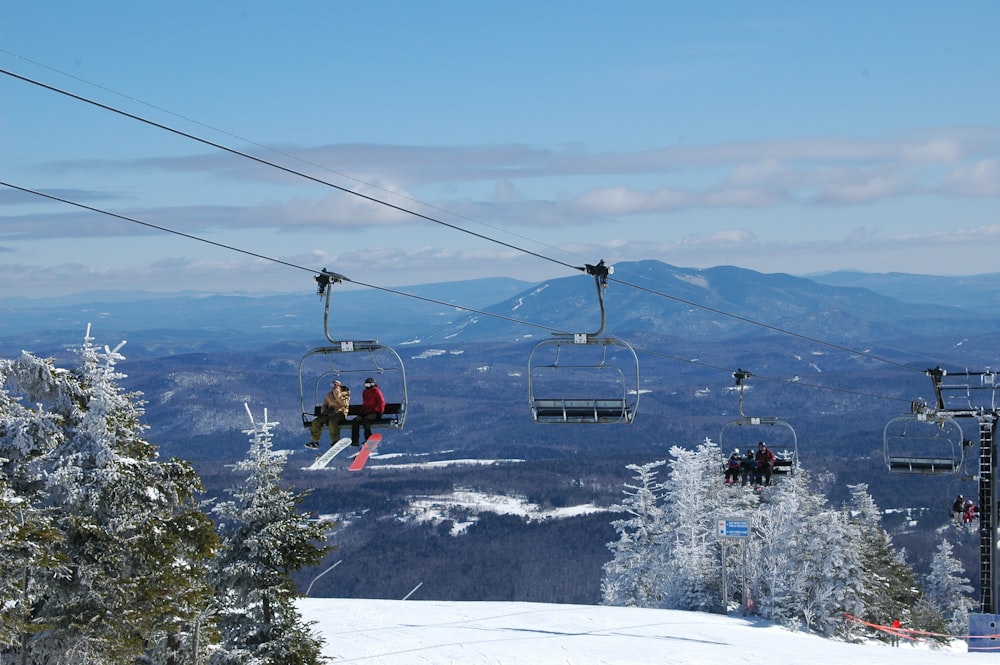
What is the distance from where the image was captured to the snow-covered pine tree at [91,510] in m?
21.5

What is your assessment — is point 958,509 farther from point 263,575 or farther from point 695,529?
point 263,575

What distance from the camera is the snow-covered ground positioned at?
1494 inches

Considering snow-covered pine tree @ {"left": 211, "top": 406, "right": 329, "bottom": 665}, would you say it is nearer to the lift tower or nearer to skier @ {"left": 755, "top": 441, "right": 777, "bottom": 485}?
skier @ {"left": 755, "top": 441, "right": 777, "bottom": 485}

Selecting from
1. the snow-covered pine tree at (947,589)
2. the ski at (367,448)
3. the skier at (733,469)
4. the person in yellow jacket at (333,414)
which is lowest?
the snow-covered pine tree at (947,589)

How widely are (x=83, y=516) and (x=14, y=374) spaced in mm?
2927

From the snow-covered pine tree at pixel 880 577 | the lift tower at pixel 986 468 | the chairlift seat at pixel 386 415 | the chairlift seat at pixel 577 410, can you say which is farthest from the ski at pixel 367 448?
the snow-covered pine tree at pixel 880 577

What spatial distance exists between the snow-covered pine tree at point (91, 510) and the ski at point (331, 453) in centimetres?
422

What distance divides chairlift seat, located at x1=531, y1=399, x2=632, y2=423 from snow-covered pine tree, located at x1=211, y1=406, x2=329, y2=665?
26.4 ft

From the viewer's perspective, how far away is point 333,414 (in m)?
21.2

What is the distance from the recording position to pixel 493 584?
157000mm

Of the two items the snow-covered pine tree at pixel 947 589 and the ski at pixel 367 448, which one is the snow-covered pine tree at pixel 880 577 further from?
the ski at pixel 367 448

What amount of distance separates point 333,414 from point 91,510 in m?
5.07

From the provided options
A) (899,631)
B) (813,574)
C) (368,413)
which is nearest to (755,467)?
(368,413)

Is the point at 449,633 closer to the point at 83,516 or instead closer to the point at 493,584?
the point at 83,516
